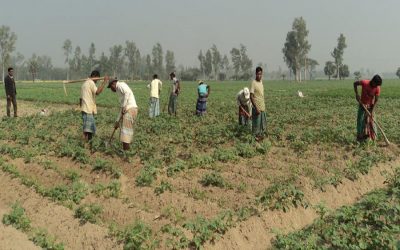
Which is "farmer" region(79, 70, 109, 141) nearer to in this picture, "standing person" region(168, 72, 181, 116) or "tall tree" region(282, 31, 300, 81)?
"standing person" region(168, 72, 181, 116)

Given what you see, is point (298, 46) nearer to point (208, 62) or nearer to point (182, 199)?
point (208, 62)

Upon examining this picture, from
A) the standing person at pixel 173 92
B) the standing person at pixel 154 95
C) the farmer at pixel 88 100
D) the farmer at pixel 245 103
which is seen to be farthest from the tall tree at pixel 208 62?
the farmer at pixel 88 100

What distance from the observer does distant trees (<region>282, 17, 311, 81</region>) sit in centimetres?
8675

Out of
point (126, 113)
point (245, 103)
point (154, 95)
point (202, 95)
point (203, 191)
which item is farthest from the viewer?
point (202, 95)

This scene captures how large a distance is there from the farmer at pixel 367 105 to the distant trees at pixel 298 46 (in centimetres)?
8019

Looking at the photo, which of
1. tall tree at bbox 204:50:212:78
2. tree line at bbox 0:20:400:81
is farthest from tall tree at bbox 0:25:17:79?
tall tree at bbox 204:50:212:78

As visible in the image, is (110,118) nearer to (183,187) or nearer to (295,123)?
(295,123)

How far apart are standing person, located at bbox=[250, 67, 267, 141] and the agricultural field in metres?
0.37

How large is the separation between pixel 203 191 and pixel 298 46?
3350 inches

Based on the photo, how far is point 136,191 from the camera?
6.89 m

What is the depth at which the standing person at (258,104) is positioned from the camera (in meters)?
9.67

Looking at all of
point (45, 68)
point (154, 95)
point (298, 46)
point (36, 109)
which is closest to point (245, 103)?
point (154, 95)

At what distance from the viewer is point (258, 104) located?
32.0 feet

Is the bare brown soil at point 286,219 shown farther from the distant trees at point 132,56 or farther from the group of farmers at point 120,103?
the distant trees at point 132,56
